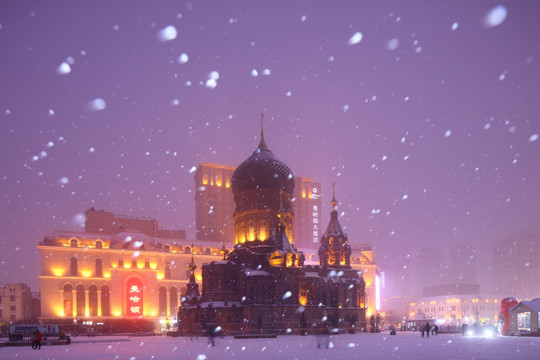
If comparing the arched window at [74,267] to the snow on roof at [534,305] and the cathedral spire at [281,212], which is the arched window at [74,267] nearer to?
the cathedral spire at [281,212]

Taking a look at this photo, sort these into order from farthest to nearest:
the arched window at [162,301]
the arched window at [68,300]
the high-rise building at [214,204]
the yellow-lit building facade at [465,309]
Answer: the high-rise building at [214,204] → the yellow-lit building facade at [465,309] → the arched window at [162,301] → the arched window at [68,300]

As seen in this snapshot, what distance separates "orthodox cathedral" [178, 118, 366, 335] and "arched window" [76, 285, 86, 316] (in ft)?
63.2

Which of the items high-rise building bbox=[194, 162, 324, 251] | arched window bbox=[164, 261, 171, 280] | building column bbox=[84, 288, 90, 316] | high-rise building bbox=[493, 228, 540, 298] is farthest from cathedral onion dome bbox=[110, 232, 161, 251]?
high-rise building bbox=[493, 228, 540, 298]

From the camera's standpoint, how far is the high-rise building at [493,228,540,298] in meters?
153

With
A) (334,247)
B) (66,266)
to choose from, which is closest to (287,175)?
(334,247)

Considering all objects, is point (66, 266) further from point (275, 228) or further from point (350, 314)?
point (350, 314)

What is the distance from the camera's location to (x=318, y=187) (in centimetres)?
14700

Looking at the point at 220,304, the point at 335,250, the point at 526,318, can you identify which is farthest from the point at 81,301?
the point at 526,318

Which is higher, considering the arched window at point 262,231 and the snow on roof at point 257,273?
the arched window at point 262,231

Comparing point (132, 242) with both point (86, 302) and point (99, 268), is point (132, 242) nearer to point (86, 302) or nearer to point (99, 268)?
point (99, 268)

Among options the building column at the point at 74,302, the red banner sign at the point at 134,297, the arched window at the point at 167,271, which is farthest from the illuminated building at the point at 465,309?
the building column at the point at 74,302

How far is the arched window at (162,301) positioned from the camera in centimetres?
7881

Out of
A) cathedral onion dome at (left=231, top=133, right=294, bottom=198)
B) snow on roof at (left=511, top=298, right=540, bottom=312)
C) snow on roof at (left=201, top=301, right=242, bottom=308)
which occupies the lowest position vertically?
snow on roof at (left=201, top=301, right=242, bottom=308)

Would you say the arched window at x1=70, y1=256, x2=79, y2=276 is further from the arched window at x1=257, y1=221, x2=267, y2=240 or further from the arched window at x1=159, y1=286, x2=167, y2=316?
the arched window at x1=257, y1=221, x2=267, y2=240
